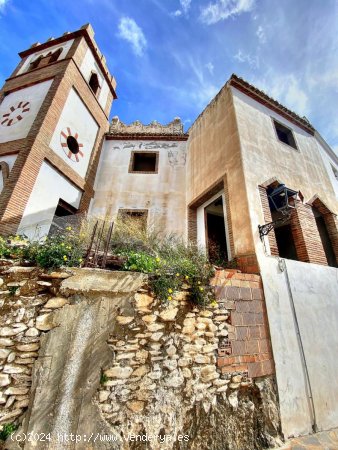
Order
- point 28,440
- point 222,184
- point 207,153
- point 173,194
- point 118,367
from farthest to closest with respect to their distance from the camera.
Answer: point 173,194 < point 207,153 < point 222,184 < point 118,367 < point 28,440

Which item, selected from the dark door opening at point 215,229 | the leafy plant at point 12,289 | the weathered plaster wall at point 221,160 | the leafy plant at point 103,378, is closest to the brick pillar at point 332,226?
the dark door opening at point 215,229

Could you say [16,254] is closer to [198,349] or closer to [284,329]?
[198,349]

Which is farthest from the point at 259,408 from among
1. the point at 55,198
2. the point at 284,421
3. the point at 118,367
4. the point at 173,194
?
the point at 55,198

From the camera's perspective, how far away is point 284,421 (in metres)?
3.53

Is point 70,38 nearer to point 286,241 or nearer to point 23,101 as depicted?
point 23,101

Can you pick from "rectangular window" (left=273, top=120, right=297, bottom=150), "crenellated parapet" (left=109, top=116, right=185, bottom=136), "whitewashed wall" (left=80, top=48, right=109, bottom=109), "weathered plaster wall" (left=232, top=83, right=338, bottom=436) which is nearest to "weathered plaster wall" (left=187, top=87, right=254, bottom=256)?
"weathered plaster wall" (left=232, top=83, right=338, bottom=436)

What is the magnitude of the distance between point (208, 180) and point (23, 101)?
291 inches

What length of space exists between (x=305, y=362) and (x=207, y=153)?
21.1 ft

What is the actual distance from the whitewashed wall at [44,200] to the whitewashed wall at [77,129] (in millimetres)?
835

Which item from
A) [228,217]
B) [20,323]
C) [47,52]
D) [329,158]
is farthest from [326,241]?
[47,52]

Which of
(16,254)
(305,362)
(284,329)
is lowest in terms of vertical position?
(305,362)

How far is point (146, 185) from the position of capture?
28.6 feet

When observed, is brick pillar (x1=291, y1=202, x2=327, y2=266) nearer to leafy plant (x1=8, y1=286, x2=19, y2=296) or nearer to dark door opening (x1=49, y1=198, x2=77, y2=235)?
leafy plant (x1=8, y1=286, x2=19, y2=296)

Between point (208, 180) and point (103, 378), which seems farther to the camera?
point (208, 180)
